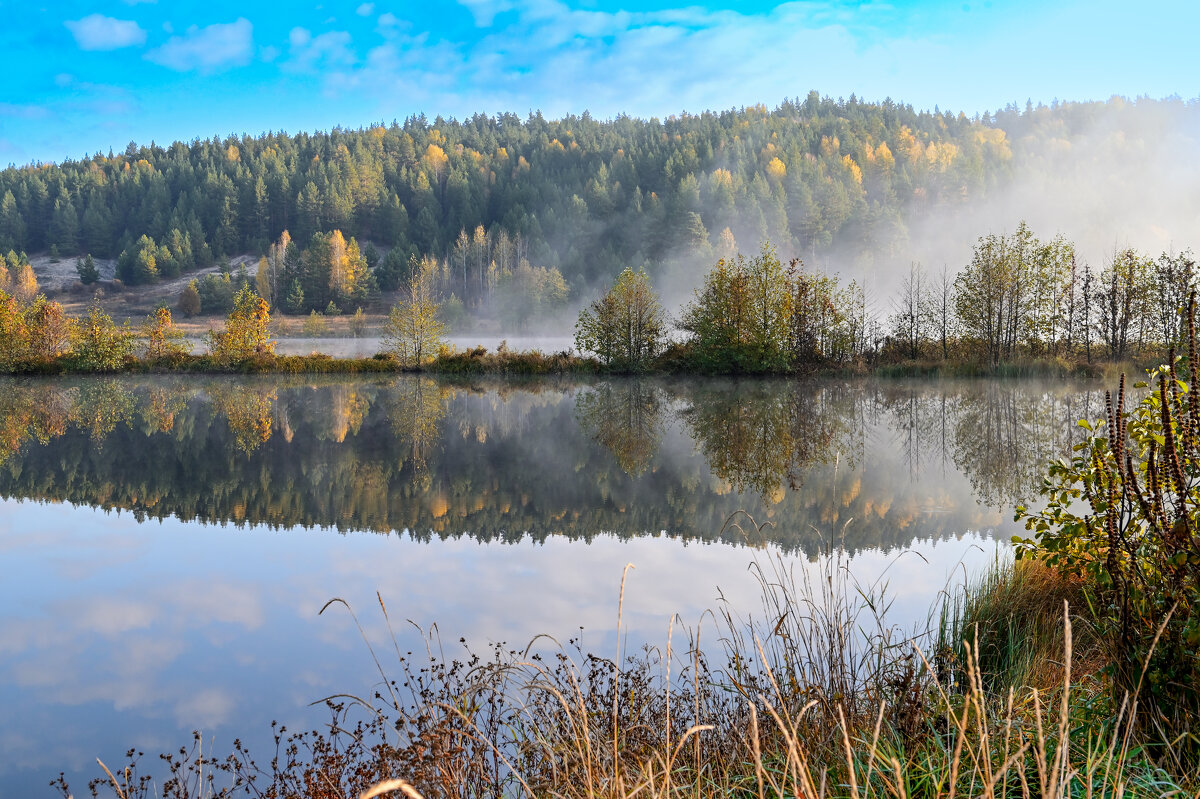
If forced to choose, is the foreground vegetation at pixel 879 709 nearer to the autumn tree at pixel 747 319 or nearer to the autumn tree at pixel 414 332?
the autumn tree at pixel 747 319

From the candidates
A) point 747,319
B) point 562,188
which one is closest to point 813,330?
point 747,319

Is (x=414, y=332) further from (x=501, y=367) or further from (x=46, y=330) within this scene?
(x=46, y=330)

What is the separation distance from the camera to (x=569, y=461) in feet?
38.1

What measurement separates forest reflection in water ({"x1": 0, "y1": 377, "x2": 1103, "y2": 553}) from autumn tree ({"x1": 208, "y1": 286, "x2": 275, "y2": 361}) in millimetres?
14635

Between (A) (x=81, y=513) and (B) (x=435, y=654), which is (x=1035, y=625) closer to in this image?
(B) (x=435, y=654)

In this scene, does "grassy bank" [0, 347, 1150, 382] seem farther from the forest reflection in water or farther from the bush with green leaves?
the bush with green leaves

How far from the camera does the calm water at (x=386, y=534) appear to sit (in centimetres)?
430

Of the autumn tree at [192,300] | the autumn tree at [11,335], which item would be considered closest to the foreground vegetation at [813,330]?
the autumn tree at [11,335]

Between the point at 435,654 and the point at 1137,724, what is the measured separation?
330 centimetres

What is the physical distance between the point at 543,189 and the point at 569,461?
78792 millimetres

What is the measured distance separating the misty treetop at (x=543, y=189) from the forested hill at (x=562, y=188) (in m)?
0.22

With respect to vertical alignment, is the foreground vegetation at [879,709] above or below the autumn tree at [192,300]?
below

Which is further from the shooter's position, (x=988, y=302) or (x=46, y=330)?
(x=46, y=330)

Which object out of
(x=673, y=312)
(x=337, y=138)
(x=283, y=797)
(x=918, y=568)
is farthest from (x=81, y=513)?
(x=337, y=138)
